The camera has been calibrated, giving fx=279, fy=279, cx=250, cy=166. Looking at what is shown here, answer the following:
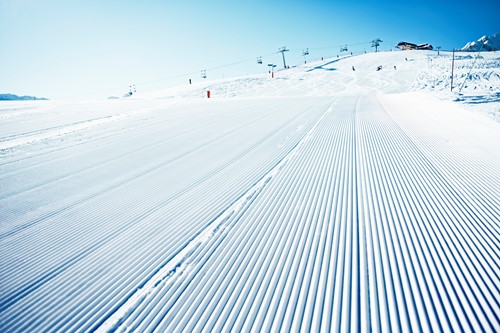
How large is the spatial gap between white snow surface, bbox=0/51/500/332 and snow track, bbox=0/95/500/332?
0.02m

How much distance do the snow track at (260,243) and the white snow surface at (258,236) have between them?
0.02 metres

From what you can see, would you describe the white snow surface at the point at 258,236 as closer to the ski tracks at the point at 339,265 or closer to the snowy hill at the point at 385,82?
the ski tracks at the point at 339,265

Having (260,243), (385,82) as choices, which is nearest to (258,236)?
(260,243)

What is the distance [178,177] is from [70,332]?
11.4ft

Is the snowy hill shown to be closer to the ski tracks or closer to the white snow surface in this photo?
the white snow surface

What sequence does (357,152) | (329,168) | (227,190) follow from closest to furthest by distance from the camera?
(227,190) < (329,168) < (357,152)

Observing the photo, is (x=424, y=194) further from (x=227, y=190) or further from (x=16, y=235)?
(x=16, y=235)

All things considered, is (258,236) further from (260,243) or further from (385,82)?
(385,82)

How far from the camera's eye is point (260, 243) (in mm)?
3164

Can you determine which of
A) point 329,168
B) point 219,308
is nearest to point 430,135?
point 329,168

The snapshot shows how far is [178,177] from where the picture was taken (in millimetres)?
5508

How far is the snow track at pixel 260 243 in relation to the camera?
7.42ft

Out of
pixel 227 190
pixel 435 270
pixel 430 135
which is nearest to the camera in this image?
pixel 435 270

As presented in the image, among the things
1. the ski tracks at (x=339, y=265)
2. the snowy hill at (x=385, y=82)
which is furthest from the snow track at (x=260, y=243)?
the snowy hill at (x=385, y=82)
